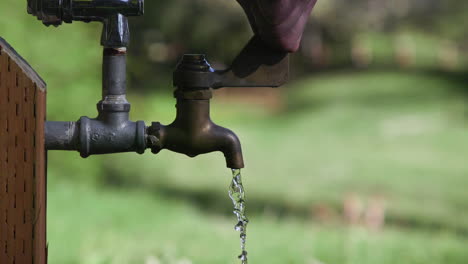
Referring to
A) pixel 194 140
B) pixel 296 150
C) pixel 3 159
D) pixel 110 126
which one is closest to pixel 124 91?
pixel 110 126

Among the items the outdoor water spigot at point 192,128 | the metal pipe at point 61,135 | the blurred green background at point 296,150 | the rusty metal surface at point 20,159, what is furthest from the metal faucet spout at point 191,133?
the blurred green background at point 296,150

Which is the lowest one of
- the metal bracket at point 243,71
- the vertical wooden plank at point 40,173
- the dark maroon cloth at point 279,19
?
the vertical wooden plank at point 40,173

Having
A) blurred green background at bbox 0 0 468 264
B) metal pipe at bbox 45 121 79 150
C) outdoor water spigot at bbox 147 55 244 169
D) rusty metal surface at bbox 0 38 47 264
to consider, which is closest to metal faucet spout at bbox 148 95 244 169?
outdoor water spigot at bbox 147 55 244 169

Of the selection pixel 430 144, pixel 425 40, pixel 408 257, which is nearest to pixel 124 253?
pixel 408 257

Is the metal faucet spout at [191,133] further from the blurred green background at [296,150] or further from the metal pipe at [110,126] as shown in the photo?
the blurred green background at [296,150]

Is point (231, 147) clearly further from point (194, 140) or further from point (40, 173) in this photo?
point (40, 173)

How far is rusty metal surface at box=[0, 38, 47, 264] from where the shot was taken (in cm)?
170

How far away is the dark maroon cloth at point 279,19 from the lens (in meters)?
1.76

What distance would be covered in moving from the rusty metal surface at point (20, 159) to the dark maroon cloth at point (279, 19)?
18.9 inches

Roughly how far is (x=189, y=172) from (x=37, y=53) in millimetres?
2751

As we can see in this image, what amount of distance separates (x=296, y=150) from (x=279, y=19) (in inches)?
268

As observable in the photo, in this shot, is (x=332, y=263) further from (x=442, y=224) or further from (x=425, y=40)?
(x=425, y=40)

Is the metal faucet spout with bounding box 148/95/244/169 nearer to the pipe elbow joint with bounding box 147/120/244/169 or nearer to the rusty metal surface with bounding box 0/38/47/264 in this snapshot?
the pipe elbow joint with bounding box 147/120/244/169

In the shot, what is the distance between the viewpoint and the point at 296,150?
8.55 m
